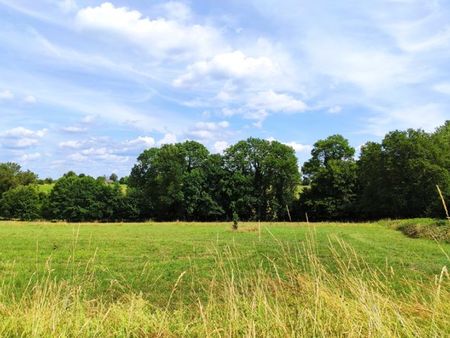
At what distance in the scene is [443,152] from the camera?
6134cm

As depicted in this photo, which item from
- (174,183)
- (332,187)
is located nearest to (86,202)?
(174,183)

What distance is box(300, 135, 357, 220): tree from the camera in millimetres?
70188

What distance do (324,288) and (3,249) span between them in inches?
792

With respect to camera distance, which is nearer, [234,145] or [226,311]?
[226,311]

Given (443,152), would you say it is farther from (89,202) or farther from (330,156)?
(89,202)

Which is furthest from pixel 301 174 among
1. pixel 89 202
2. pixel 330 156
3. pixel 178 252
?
pixel 178 252

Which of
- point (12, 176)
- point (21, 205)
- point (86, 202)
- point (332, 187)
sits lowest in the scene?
point (21, 205)

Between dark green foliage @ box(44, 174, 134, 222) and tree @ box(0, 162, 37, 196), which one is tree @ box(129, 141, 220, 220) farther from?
tree @ box(0, 162, 37, 196)

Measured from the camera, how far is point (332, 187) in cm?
7100

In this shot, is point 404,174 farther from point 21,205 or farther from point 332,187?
point 21,205

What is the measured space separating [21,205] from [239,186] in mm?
42617

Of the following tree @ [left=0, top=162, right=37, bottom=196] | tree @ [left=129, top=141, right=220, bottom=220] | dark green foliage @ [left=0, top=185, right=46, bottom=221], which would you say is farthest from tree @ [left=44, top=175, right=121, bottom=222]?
tree @ [left=0, top=162, right=37, bottom=196]

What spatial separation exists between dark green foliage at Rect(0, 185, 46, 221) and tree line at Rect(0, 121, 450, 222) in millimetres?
186

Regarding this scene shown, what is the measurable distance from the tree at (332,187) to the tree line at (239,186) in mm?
159
